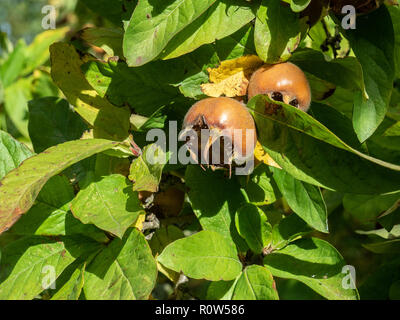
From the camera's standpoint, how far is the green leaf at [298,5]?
72cm

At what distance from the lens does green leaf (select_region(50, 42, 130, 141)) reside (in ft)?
2.95

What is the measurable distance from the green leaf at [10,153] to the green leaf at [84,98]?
14 cm

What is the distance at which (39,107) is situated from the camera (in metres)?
1.08

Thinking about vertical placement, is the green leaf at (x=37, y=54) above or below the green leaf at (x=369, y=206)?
below

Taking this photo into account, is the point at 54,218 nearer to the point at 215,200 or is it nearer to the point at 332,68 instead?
the point at 215,200

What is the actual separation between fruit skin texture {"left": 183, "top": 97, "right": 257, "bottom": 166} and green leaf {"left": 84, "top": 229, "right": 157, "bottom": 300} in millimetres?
230

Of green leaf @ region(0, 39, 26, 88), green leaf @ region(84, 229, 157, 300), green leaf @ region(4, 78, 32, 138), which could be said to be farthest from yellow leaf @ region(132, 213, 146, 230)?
green leaf @ region(0, 39, 26, 88)

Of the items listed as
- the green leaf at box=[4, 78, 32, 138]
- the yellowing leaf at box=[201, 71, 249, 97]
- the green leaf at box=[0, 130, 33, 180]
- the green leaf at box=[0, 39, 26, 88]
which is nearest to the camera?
the yellowing leaf at box=[201, 71, 249, 97]

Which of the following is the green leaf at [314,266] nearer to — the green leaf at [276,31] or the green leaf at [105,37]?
the green leaf at [276,31]

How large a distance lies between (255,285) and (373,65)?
1.33 ft

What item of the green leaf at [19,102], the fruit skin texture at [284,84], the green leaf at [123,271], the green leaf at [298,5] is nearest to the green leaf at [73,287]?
the green leaf at [123,271]

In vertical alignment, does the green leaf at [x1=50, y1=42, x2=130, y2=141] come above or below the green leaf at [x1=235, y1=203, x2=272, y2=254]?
above
